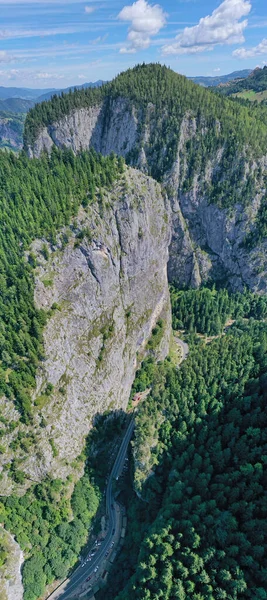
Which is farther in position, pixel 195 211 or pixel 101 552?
pixel 195 211

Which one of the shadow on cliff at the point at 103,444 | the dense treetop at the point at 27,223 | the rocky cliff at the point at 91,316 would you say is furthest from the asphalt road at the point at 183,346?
the dense treetop at the point at 27,223

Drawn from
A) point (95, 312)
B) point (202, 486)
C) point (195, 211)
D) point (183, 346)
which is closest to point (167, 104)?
point (195, 211)

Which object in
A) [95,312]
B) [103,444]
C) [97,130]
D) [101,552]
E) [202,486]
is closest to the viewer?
[202,486]

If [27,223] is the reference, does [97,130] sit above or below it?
above

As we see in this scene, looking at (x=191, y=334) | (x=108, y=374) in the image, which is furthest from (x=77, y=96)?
(x=108, y=374)

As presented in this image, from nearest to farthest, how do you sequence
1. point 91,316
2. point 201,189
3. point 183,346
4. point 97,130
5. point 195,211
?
point 91,316, point 183,346, point 201,189, point 195,211, point 97,130

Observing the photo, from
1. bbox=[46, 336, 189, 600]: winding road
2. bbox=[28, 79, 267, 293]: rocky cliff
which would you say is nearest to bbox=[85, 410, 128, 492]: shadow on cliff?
bbox=[46, 336, 189, 600]: winding road

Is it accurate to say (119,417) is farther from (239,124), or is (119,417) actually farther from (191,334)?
(239,124)

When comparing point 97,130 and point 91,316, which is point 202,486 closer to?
point 91,316
